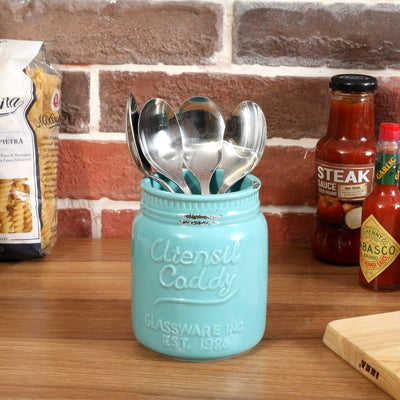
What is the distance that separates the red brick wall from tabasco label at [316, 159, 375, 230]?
116mm

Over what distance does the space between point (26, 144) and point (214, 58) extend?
31cm

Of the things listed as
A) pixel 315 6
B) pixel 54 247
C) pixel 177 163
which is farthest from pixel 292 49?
pixel 54 247

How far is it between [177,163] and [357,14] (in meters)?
0.43

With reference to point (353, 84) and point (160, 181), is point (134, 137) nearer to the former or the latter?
point (160, 181)

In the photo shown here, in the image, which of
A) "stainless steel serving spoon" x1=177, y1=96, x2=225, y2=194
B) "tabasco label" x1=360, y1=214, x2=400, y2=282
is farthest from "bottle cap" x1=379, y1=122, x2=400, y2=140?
"stainless steel serving spoon" x1=177, y1=96, x2=225, y2=194

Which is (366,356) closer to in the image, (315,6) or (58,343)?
(58,343)

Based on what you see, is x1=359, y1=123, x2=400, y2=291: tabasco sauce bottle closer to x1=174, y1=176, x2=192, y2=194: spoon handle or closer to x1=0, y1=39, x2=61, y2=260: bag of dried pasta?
x1=174, y1=176, x2=192, y2=194: spoon handle

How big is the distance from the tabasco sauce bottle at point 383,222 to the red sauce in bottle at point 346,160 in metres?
0.05

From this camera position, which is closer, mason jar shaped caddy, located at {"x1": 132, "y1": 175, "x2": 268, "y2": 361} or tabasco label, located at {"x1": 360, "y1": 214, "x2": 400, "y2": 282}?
mason jar shaped caddy, located at {"x1": 132, "y1": 175, "x2": 268, "y2": 361}

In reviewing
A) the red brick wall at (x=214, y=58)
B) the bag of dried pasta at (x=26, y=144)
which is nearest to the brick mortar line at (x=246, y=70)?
the red brick wall at (x=214, y=58)

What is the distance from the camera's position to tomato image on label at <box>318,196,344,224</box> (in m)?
1.00

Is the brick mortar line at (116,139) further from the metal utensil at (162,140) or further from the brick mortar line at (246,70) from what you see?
the metal utensil at (162,140)

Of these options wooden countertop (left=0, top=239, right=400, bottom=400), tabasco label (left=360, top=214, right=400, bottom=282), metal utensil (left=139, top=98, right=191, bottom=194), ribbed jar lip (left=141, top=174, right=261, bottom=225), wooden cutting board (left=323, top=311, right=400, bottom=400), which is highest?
metal utensil (left=139, top=98, right=191, bottom=194)

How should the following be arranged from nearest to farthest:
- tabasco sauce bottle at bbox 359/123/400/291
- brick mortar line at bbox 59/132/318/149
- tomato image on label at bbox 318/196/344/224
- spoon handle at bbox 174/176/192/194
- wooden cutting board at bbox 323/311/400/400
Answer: wooden cutting board at bbox 323/311/400/400 → spoon handle at bbox 174/176/192/194 → tabasco sauce bottle at bbox 359/123/400/291 → tomato image on label at bbox 318/196/344/224 → brick mortar line at bbox 59/132/318/149
